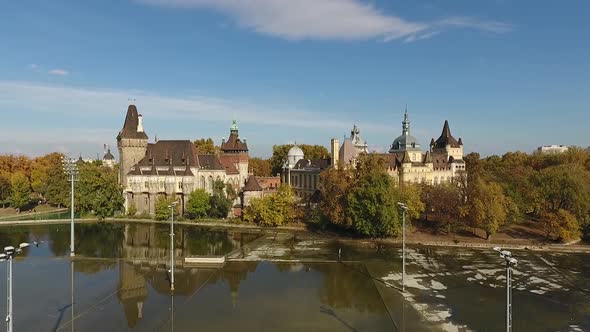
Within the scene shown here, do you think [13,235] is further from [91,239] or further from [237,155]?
[237,155]

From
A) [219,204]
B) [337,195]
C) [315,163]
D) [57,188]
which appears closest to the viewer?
[337,195]

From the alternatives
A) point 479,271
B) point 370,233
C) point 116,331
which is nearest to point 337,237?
point 370,233

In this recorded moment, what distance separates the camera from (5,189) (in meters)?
71.6

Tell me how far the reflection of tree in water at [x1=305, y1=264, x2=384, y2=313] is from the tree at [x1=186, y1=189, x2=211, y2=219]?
27.6 meters

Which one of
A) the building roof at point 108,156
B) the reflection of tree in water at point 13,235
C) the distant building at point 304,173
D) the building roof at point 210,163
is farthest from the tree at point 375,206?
the building roof at point 108,156

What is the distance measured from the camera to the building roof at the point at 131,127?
64938 mm

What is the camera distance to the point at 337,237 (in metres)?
47.5

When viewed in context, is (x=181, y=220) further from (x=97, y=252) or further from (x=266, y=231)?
(x=97, y=252)

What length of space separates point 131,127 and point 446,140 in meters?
56.9

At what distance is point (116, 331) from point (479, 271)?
83.3 feet

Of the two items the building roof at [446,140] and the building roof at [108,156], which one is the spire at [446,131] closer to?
the building roof at [446,140]

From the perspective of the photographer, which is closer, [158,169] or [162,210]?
[162,210]

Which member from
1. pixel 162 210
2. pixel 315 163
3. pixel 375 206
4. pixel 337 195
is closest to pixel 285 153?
pixel 315 163

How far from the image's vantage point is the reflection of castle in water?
87.6 ft
